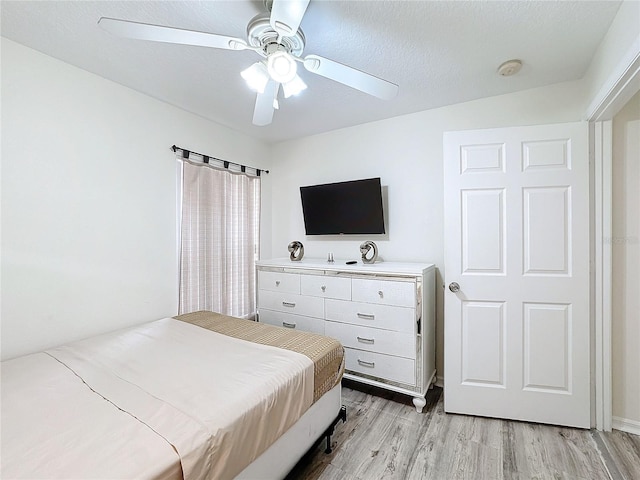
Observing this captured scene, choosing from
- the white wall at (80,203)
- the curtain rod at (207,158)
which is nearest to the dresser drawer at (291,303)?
the white wall at (80,203)

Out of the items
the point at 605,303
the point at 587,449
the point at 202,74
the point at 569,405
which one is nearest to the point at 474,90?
the point at 605,303

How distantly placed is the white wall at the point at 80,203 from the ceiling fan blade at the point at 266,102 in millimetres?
1159

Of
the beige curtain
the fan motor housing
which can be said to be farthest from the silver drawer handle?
the fan motor housing

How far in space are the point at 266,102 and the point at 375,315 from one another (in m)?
1.71

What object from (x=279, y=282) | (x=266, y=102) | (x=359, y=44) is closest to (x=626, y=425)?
(x=279, y=282)

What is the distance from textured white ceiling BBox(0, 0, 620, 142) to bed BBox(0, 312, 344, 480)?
1.81 meters

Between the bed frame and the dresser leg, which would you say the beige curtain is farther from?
the dresser leg

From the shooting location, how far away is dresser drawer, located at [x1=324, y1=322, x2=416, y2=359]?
2132 millimetres

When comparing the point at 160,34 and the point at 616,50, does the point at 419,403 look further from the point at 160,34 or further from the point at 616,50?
the point at 160,34

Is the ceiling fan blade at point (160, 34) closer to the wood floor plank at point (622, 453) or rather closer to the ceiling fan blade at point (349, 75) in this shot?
the ceiling fan blade at point (349, 75)

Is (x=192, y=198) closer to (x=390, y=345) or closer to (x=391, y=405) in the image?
(x=390, y=345)

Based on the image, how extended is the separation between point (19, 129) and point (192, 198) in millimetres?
1154

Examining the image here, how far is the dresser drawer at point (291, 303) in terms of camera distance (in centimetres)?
252

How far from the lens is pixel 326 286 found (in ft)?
8.07
